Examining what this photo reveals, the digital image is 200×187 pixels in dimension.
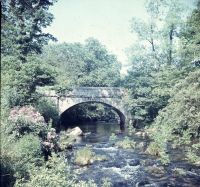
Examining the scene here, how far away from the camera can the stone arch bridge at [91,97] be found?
37.2m

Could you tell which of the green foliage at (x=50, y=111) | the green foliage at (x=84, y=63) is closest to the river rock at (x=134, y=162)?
the green foliage at (x=50, y=111)

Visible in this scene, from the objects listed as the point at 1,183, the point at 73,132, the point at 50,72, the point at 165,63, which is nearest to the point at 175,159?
the point at 50,72

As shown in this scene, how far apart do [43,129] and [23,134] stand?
1609 millimetres

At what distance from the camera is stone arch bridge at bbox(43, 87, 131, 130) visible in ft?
122

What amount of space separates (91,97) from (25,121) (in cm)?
2004

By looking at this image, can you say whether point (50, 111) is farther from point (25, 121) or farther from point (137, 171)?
point (137, 171)

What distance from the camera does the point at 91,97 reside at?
3788cm

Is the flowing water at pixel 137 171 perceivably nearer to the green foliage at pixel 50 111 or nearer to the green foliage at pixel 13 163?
the green foliage at pixel 13 163

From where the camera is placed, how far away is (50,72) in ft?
80.1

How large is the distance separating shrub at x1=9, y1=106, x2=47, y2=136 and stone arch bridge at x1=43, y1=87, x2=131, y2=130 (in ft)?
53.0

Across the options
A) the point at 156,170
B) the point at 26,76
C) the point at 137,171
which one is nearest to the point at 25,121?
the point at 26,76

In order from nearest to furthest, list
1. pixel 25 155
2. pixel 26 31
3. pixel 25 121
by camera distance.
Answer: pixel 25 155 < pixel 25 121 < pixel 26 31

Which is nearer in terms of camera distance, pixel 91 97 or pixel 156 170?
pixel 156 170

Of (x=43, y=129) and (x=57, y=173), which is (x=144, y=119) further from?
(x=57, y=173)
